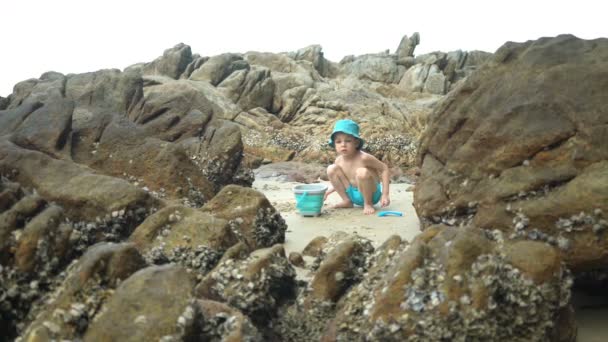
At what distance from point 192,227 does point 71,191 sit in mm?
1248

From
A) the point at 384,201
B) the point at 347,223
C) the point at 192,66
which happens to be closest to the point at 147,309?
the point at 347,223

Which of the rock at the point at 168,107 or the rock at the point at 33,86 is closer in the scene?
the rock at the point at 168,107

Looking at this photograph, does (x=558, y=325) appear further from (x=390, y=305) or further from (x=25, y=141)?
(x=25, y=141)

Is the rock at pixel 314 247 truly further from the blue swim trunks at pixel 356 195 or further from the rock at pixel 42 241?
the blue swim trunks at pixel 356 195

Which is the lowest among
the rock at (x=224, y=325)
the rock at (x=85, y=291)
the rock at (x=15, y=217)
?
the rock at (x=224, y=325)

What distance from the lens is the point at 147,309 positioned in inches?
119

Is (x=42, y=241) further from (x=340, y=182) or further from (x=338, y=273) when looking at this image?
(x=340, y=182)

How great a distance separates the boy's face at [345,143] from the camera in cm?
878

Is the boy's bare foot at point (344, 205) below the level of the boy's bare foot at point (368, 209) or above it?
below

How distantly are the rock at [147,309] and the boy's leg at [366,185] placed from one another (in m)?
5.29

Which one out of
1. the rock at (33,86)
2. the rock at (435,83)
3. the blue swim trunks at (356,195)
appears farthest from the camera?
the rock at (435,83)

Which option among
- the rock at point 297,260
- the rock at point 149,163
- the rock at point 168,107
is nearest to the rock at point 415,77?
the rock at point 168,107

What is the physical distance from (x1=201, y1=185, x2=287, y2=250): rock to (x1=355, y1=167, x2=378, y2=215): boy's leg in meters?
2.46

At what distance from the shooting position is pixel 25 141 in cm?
716
